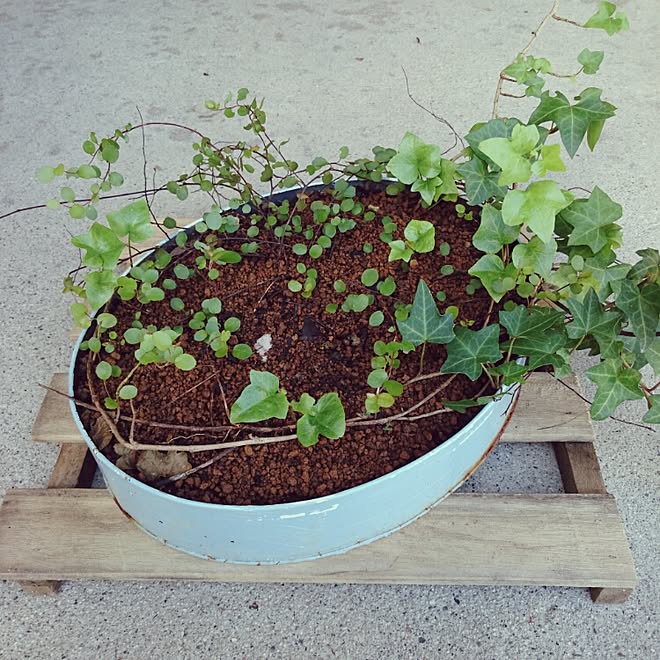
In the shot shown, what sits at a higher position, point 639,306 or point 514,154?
point 514,154

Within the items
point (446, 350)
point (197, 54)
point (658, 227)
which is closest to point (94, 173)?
point (446, 350)

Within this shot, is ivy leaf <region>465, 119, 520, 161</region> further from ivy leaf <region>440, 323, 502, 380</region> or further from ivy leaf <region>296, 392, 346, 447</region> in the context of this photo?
ivy leaf <region>296, 392, 346, 447</region>

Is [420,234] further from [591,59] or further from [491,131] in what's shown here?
[591,59]


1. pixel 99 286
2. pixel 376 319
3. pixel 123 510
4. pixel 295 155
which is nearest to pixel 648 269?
pixel 376 319

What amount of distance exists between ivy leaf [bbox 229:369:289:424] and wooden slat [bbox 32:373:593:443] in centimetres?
53

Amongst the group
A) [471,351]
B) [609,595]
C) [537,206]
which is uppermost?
[537,206]

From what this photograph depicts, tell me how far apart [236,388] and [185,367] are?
130 millimetres

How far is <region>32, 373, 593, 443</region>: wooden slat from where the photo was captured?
117 centimetres

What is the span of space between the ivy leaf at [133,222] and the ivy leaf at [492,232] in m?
0.45

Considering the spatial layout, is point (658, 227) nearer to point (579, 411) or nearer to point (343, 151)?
point (579, 411)

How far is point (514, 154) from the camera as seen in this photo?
77 centimetres

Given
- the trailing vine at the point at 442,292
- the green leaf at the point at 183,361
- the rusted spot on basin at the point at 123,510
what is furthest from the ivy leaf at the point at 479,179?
the rusted spot on basin at the point at 123,510

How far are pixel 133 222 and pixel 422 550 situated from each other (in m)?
0.65

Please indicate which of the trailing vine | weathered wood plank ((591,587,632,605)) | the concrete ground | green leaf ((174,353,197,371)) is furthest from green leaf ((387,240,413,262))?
weathered wood plank ((591,587,632,605))
